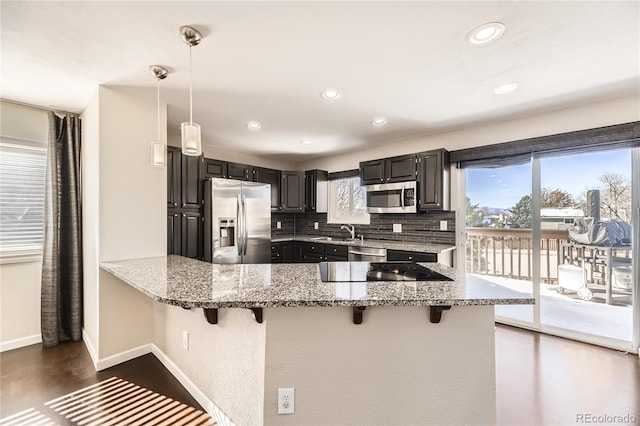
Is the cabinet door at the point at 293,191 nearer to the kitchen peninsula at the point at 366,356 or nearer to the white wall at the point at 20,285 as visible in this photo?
the white wall at the point at 20,285

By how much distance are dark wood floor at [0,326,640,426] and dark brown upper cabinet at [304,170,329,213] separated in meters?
3.21

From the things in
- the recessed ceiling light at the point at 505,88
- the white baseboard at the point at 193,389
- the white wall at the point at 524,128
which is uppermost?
the recessed ceiling light at the point at 505,88

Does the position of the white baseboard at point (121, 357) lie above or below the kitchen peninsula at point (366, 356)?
below

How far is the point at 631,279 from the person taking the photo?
2736 millimetres

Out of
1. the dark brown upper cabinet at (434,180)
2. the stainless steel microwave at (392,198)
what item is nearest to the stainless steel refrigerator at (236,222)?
the stainless steel microwave at (392,198)

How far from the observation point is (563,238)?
312 centimetres

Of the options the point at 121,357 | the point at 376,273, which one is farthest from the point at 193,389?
the point at 376,273

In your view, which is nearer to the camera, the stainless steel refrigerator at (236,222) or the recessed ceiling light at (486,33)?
the recessed ceiling light at (486,33)

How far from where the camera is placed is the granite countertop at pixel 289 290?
4.14 ft

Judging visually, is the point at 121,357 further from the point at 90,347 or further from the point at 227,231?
the point at 227,231

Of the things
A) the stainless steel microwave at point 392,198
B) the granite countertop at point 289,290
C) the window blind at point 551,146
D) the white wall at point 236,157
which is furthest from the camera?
the white wall at point 236,157

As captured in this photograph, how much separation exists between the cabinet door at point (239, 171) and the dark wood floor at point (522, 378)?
2.54 metres

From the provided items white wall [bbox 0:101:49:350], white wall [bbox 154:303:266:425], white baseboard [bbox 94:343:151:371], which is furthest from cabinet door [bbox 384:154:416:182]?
white wall [bbox 0:101:49:350]

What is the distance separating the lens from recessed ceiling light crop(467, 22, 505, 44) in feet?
5.41
